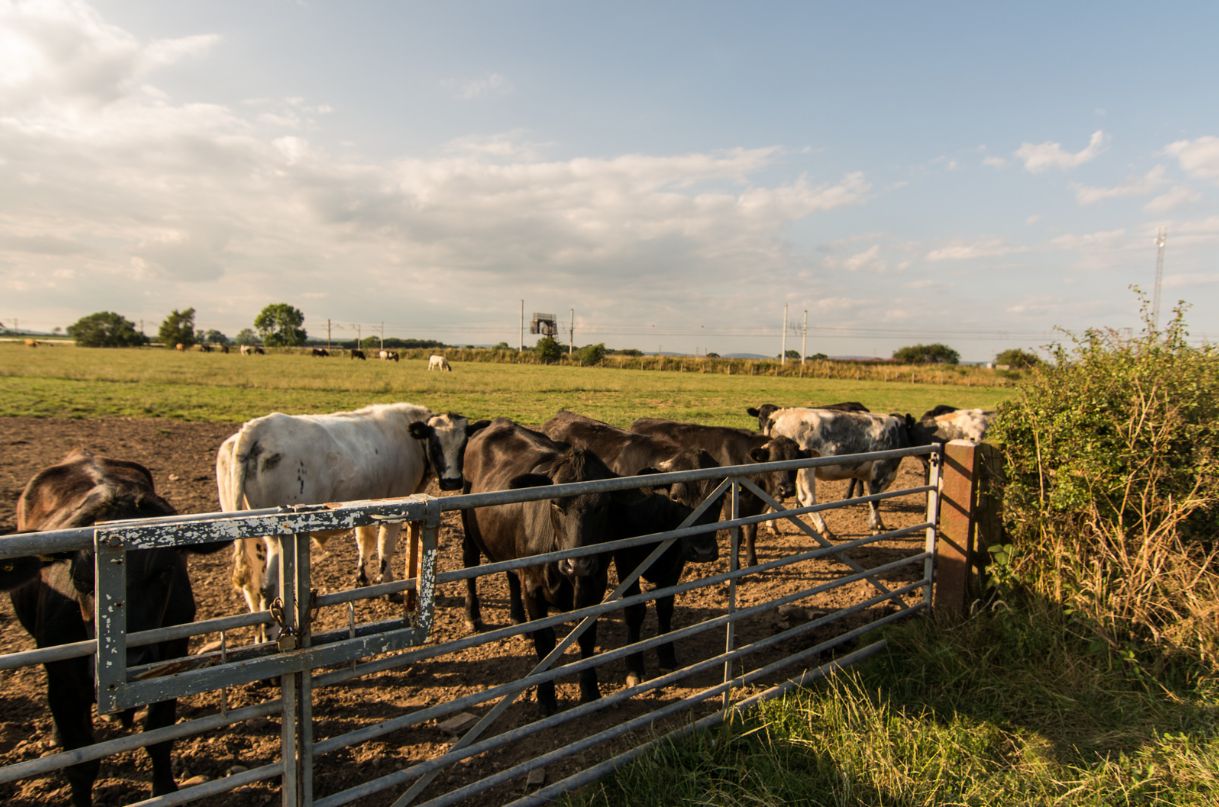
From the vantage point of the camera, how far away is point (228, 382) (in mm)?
29188

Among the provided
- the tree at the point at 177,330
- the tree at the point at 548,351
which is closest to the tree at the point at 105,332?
the tree at the point at 177,330

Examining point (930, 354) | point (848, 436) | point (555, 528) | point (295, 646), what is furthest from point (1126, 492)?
point (930, 354)

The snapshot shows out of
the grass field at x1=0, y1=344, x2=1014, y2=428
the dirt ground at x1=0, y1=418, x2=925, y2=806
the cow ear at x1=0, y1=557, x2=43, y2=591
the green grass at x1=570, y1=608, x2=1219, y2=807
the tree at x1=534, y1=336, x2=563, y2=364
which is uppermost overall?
the tree at x1=534, y1=336, x2=563, y2=364

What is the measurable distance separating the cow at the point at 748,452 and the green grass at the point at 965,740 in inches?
122

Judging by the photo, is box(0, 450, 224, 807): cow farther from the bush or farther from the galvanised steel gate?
the bush

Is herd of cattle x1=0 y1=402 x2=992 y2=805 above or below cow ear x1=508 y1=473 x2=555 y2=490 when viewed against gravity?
below

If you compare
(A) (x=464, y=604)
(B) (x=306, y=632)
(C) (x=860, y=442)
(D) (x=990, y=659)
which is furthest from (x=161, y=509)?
(C) (x=860, y=442)

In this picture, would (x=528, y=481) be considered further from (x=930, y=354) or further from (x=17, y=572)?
(x=930, y=354)

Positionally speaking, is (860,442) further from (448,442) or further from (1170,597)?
(448,442)

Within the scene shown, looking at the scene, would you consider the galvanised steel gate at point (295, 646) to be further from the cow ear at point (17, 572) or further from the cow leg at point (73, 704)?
the cow leg at point (73, 704)

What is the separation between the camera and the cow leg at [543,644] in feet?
13.9

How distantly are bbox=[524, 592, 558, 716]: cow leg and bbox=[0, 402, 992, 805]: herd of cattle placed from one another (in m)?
0.01

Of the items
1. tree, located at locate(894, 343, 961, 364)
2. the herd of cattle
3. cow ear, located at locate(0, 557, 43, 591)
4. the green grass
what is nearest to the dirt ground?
the herd of cattle

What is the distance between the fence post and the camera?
5129 mm
